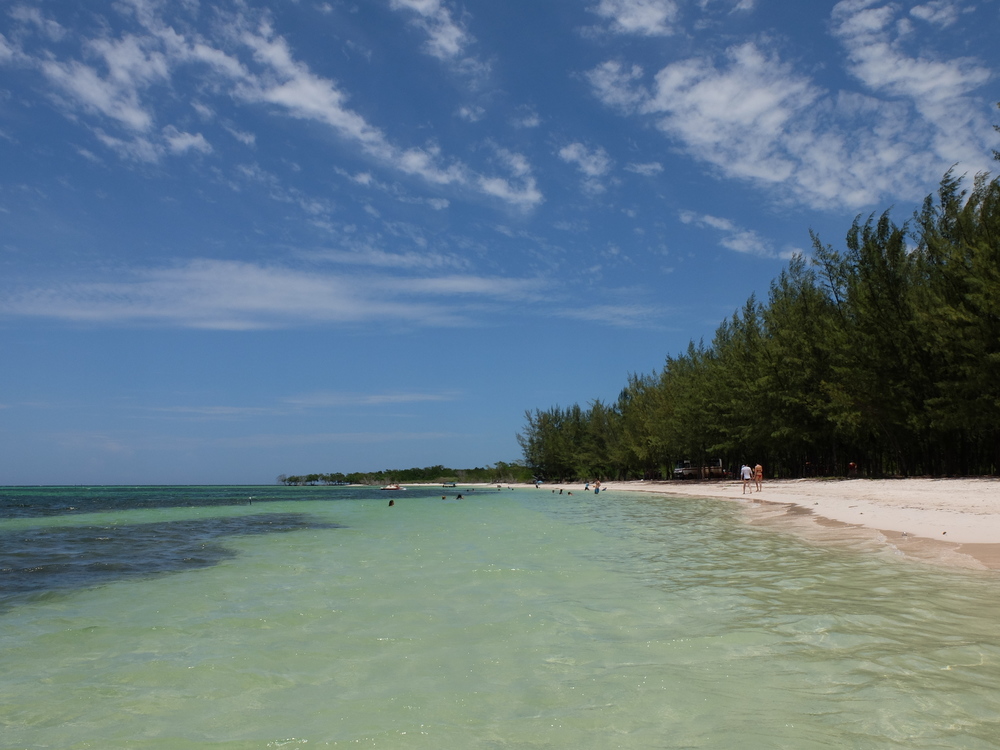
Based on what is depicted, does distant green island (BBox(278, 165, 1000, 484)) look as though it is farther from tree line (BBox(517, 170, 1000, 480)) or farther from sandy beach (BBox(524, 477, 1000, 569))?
sandy beach (BBox(524, 477, 1000, 569))

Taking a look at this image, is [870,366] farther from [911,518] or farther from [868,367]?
[911,518]

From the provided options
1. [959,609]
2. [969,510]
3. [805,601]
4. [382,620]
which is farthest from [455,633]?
[969,510]

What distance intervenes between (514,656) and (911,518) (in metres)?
15.3

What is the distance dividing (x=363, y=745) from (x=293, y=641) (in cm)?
326

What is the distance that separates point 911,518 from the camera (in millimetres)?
16984

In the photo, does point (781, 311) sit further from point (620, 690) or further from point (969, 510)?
point (620, 690)

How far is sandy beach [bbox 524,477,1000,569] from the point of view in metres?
11.8

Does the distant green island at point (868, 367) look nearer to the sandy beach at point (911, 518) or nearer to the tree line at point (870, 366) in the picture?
the tree line at point (870, 366)

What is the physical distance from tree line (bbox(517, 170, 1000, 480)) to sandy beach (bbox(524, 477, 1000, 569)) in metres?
7.31

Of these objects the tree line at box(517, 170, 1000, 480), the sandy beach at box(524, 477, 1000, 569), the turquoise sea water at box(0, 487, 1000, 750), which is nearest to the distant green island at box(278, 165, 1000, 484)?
the tree line at box(517, 170, 1000, 480)

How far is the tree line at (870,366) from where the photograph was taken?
30.1m

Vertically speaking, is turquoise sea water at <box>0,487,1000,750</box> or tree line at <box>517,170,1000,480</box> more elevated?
tree line at <box>517,170,1000,480</box>

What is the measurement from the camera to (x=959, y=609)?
732 cm

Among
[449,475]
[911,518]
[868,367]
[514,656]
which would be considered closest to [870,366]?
[868,367]
